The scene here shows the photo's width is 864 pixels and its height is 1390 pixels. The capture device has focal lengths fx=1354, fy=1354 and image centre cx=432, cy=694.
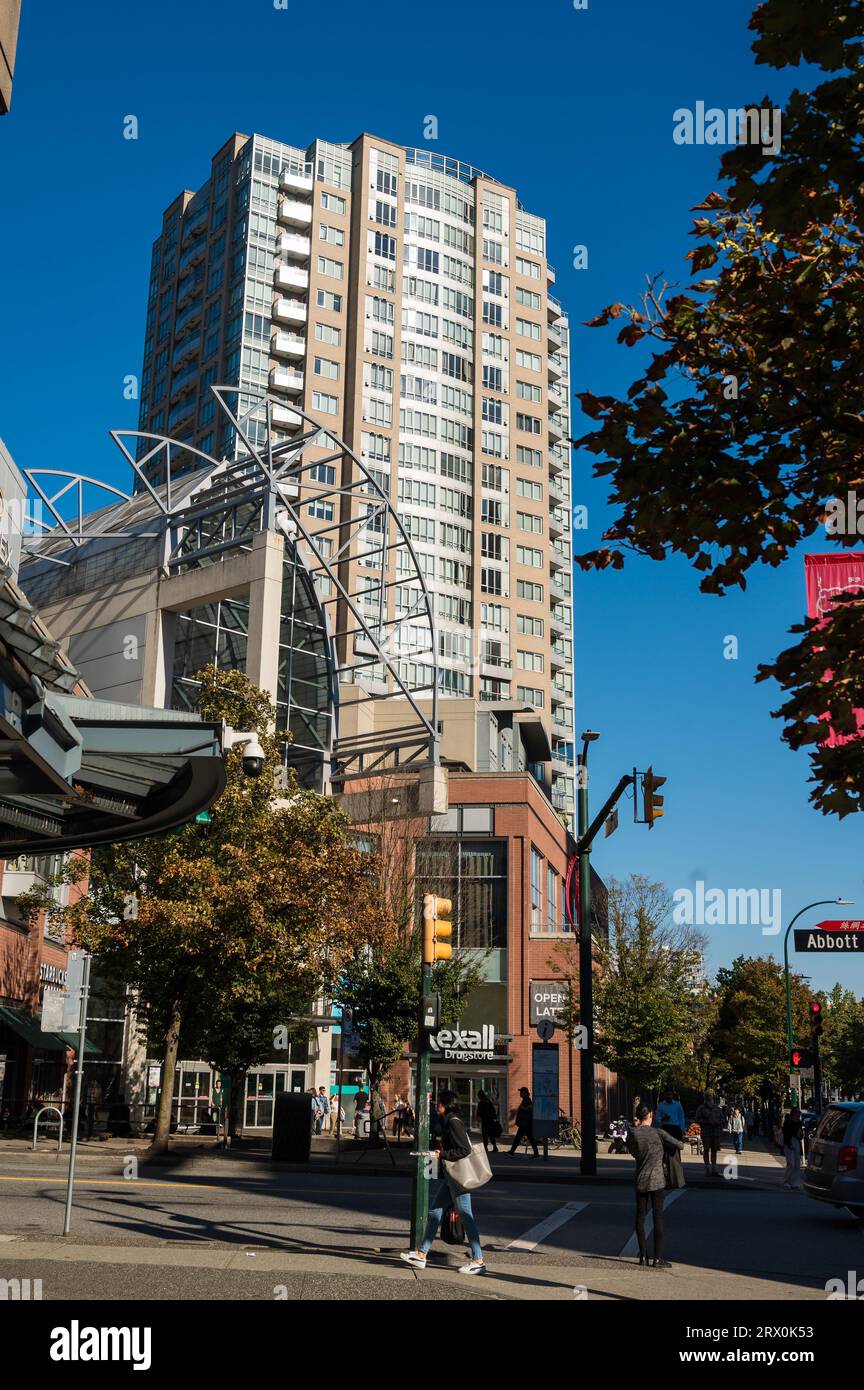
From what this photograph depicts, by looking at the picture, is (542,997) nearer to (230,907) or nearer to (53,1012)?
(230,907)

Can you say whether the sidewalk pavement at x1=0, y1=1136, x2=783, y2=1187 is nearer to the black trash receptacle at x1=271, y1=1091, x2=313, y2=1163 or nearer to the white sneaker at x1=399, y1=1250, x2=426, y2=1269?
the black trash receptacle at x1=271, y1=1091, x2=313, y2=1163

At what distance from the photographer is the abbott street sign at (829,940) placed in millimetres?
36500

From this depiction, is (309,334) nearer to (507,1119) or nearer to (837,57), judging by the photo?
(507,1119)

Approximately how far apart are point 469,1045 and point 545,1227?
32.1 meters

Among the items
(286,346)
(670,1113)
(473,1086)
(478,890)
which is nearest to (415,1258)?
(670,1113)

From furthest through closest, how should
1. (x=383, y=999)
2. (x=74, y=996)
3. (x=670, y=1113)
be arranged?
(x=383, y=999)
(x=670, y=1113)
(x=74, y=996)

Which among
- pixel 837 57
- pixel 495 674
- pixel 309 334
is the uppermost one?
pixel 309 334

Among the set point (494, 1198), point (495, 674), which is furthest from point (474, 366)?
point (494, 1198)

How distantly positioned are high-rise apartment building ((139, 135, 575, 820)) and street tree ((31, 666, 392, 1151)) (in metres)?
58.7

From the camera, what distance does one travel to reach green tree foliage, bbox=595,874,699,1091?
39.9m

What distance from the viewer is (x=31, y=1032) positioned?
32594 millimetres

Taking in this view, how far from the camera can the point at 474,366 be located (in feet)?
325

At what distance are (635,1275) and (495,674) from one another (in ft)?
267

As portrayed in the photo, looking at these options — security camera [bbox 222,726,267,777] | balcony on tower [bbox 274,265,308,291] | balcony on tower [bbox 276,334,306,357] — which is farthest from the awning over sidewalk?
balcony on tower [bbox 274,265,308,291]
